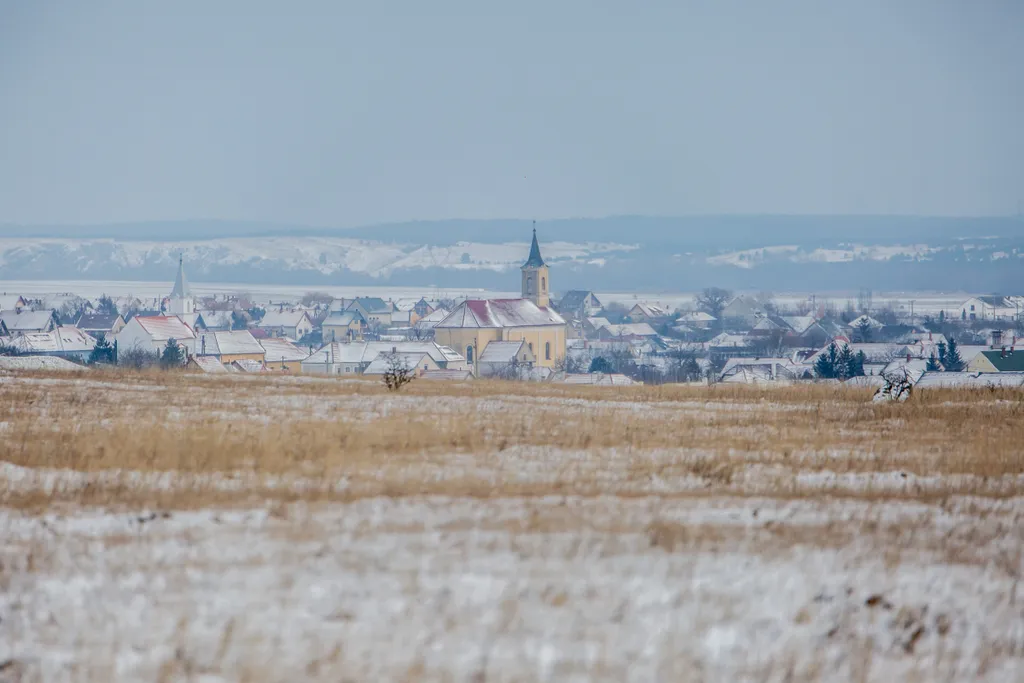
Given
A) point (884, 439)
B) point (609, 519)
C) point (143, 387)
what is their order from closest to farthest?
point (609, 519)
point (884, 439)
point (143, 387)

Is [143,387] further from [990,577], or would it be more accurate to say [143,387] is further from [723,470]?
[990,577]

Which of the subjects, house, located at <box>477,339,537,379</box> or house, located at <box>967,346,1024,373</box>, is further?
house, located at <box>477,339,537,379</box>

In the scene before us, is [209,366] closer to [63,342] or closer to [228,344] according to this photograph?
[228,344]

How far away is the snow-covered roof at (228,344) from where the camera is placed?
17288 centimetres

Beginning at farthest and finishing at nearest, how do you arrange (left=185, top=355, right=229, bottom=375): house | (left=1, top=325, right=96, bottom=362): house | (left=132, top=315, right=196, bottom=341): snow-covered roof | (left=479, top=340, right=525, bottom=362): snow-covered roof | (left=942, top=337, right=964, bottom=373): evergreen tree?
1. (left=1, top=325, right=96, bottom=362): house
2. (left=132, top=315, right=196, bottom=341): snow-covered roof
3. (left=479, top=340, right=525, bottom=362): snow-covered roof
4. (left=942, top=337, right=964, bottom=373): evergreen tree
5. (left=185, top=355, right=229, bottom=375): house

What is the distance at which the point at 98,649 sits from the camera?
913 cm

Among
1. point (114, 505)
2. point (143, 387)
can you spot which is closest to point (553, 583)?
point (114, 505)

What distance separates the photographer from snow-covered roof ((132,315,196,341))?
16862cm

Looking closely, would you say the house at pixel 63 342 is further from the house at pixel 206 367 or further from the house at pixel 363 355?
the house at pixel 206 367

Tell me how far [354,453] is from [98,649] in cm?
924

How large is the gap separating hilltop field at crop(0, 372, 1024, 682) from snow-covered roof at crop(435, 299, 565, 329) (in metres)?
153

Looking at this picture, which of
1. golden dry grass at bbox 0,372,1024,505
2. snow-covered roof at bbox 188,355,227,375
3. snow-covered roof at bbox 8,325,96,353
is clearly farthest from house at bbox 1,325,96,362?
golden dry grass at bbox 0,372,1024,505

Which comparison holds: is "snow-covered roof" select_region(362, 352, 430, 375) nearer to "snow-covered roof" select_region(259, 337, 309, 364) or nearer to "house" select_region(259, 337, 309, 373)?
"house" select_region(259, 337, 309, 373)

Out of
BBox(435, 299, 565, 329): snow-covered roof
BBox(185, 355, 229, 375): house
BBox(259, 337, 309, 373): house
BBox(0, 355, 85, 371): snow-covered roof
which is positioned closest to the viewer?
BBox(0, 355, 85, 371): snow-covered roof
